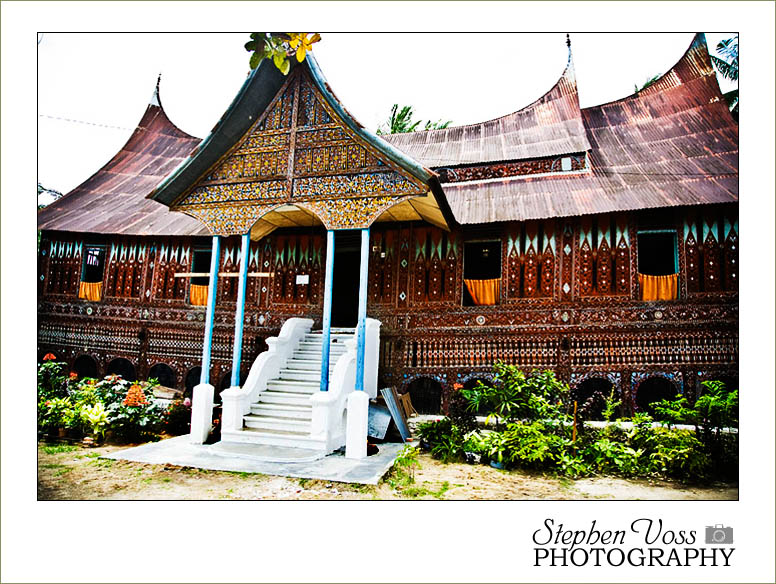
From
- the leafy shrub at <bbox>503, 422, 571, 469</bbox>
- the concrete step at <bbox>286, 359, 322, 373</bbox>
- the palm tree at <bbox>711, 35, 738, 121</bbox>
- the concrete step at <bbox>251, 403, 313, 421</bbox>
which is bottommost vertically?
the leafy shrub at <bbox>503, 422, 571, 469</bbox>

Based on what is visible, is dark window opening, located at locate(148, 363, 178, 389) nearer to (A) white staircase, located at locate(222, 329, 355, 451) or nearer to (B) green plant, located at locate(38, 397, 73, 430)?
(B) green plant, located at locate(38, 397, 73, 430)

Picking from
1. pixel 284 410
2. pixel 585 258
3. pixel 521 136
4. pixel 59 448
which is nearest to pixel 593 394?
pixel 585 258

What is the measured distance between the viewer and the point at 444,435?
7.37 meters

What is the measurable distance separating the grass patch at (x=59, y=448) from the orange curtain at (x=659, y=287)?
9.82 metres

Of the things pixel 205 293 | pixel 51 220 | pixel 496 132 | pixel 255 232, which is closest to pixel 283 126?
pixel 255 232

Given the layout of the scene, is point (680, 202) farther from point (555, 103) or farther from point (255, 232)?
point (255, 232)

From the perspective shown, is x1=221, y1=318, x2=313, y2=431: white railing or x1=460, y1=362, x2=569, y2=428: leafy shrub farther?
x1=221, y1=318, x2=313, y2=431: white railing

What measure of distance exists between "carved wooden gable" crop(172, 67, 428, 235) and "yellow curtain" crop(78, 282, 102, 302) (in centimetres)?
497

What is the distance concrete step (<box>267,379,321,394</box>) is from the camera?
26.6ft

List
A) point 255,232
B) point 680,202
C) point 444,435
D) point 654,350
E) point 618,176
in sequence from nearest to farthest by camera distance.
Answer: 1. point 444,435
2. point 680,202
3. point 654,350
4. point 618,176
5. point 255,232

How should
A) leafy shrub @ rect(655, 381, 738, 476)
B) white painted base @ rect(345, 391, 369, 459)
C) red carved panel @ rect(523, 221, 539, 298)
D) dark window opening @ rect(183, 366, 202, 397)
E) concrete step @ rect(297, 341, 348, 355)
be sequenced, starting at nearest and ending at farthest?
leafy shrub @ rect(655, 381, 738, 476), white painted base @ rect(345, 391, 369, 459), concrete step @ rect(297, 341, 348, 355), red carved panel @ rect(523, 221, 539, 298), dark window opening @ rect(183, 366, 202, 397)

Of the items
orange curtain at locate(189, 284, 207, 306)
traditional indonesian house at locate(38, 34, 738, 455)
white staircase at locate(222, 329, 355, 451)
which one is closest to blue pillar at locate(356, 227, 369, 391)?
traditional indonesian house at locate(38, 34, 738, 455)

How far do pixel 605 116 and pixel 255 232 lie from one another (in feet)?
28.3

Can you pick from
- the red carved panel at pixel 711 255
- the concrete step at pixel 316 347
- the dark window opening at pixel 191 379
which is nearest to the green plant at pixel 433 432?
the concrete step at pixel 316 347
